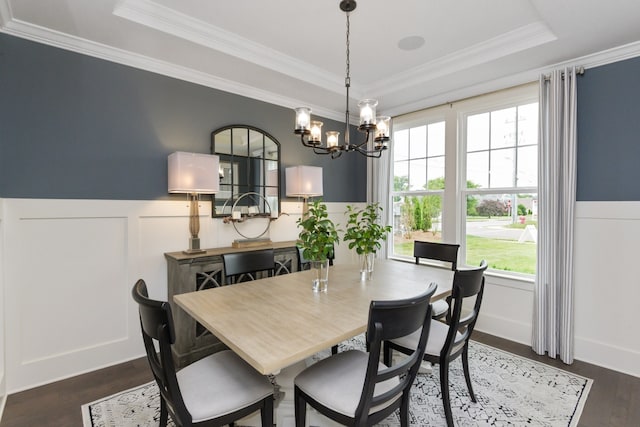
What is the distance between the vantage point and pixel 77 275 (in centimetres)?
241

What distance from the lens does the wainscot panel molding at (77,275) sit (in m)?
2.18

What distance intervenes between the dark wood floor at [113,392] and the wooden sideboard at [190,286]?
318 millimetres

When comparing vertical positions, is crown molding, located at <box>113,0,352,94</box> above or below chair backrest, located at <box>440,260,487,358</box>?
above

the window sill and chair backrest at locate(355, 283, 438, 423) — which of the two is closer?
chair backrest at locate(355, 283, 438, 423)

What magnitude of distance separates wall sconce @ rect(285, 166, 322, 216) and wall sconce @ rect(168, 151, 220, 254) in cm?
97

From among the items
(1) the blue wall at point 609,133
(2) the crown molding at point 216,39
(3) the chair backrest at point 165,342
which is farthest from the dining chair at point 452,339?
(2) the crown molding at point 216,39

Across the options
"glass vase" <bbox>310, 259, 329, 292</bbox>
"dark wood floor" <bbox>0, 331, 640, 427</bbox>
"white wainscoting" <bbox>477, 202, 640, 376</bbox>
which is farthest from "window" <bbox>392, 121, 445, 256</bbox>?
"glass vase" <bbox>310, 259, 329, 292</bbox>

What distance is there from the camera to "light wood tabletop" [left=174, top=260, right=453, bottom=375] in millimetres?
1190

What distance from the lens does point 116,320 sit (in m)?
2.58

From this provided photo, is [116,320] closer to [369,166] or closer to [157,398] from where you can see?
[157,398]

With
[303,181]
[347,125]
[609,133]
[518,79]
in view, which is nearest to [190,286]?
[303,181]

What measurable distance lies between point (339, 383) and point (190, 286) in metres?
1.63

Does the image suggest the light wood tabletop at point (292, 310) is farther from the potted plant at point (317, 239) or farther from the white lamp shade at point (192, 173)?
the white lamp shade at point (192, 173)

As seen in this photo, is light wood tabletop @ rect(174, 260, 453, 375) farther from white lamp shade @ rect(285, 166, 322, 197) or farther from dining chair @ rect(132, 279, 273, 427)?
white lamp shade @ rect(285, 166, 322, 197)
